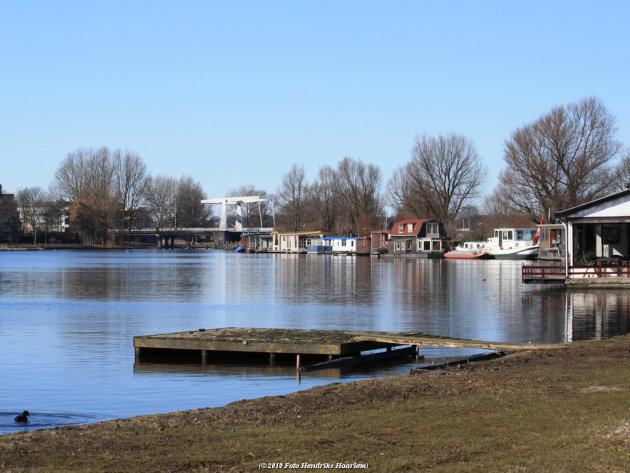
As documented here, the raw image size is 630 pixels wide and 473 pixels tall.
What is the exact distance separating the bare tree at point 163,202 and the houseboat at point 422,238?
77389 millimetres

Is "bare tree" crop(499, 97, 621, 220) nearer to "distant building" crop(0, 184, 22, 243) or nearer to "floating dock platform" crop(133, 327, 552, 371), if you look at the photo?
"floating dock platform" crop(133, 327, 552, 371)

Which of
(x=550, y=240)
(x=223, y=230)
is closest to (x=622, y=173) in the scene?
(x=550, y=240)

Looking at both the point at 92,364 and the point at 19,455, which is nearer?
the point at 19,455

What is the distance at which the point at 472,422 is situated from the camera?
9.66 metres

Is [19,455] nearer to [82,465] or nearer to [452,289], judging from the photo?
[82,465]

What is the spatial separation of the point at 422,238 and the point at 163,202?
283 feet

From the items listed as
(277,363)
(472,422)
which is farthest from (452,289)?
(472,422)

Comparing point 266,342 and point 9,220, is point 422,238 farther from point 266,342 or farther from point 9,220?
point 266,342

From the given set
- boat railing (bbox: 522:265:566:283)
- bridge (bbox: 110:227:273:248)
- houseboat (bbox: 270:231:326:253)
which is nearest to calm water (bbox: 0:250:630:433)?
boat railing (bbox: 522:265:566:283)

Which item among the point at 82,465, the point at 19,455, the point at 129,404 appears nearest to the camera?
the point at 82,465

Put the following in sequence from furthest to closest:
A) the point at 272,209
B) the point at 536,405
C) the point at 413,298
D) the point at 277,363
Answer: the point at 272,209
the point at 413,298
the point at 277,363
the point at 536,405

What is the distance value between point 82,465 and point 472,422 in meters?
4.77

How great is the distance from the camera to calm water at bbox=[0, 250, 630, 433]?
15188 mm

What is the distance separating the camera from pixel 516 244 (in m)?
102
